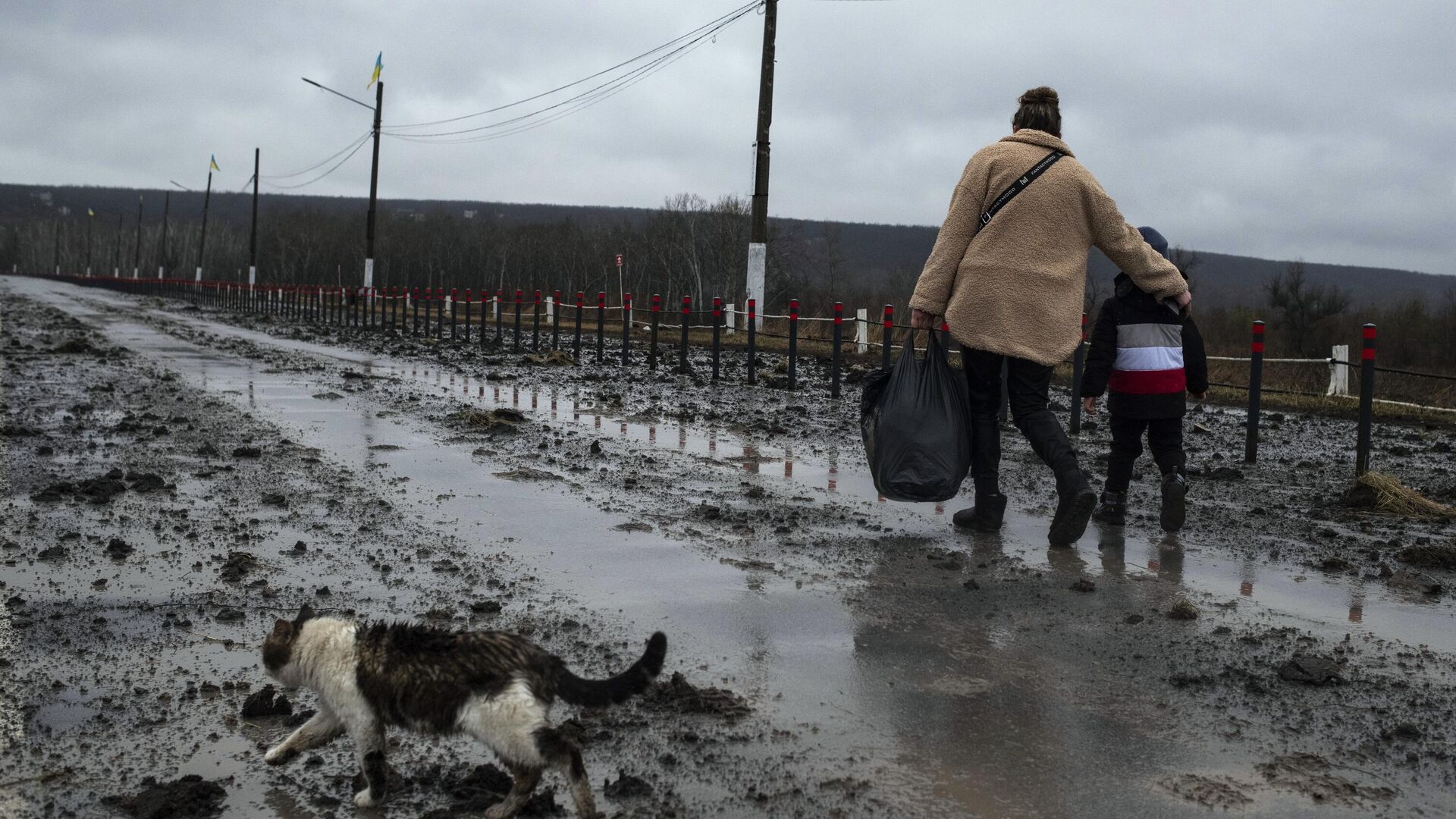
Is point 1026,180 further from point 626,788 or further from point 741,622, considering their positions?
point 626,788

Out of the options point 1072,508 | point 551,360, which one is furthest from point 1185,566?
point 551,360

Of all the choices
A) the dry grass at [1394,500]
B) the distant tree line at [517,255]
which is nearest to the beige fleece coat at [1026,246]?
the dry grass at [1394,500]

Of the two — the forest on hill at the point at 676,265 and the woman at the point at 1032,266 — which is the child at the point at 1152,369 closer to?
the woman at the point at 1032,266

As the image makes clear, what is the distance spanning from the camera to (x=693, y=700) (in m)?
3.71

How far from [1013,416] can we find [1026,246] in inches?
34.1

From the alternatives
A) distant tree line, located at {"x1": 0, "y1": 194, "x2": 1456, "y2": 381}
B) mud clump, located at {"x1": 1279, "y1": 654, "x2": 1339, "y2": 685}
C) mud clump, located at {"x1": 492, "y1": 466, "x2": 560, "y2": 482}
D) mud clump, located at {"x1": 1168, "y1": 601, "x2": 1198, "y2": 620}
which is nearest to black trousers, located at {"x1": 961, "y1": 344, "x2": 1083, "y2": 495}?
mud clump, located at {"x1": 1168, "y1": 601, "x2": 1198, "y2": 620}

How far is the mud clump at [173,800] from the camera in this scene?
291 cm

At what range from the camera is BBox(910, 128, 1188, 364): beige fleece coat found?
19.9 feet

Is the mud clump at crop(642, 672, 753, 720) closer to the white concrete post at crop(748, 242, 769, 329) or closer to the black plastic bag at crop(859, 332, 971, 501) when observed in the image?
the black plastic bag at crop(859, 332, 971, 501)

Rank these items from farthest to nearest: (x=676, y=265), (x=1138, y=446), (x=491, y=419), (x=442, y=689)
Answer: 1. (x=676, y=265)
2. (x=491, y=419)
3. (x=1138, y=446)
4. (x=442, y=689)

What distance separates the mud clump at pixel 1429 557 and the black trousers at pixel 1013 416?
1650mm

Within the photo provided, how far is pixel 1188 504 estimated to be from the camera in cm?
771

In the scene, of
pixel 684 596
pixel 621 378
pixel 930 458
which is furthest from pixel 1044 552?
pixel 621 378

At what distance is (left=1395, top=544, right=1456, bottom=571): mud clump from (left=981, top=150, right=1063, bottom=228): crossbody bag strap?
2.58 metres
